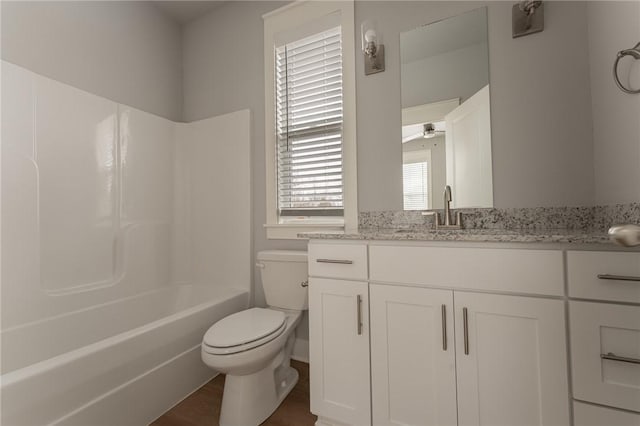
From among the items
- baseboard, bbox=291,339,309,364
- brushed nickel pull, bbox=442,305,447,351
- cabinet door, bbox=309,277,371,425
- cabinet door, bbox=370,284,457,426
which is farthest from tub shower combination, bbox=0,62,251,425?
brushed nickel pull, bbox=442,305,447,351

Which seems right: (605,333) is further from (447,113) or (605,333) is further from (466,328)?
(447,113)

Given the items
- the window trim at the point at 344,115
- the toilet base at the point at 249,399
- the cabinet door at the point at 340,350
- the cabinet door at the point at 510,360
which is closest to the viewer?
the cabinet door at the point at 510,360

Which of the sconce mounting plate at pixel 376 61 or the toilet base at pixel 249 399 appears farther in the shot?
the sconce mounting plate at pixel 376 61

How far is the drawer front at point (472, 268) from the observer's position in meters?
0.88

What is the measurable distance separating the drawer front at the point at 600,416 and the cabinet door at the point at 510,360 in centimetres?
3

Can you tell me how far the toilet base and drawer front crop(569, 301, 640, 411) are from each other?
1244 mm

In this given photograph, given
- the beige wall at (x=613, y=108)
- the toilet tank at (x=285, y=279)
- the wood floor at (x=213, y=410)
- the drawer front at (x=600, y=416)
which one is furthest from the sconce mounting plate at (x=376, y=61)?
the wood floor at (x=213, y=410)

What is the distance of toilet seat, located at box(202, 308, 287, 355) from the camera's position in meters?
1.24

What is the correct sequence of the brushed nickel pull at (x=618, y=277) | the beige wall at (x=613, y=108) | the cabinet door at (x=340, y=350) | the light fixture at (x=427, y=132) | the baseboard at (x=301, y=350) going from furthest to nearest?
the baseboard at (x=301, y=350) < the light fixture at (x=427, y=132) < the cabinet door at (x=340, y=350) < the beige wall at (x=613, y=108) < the brushed nickel pull at (x=618, y=277)

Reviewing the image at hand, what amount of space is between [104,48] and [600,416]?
3147 millimetres

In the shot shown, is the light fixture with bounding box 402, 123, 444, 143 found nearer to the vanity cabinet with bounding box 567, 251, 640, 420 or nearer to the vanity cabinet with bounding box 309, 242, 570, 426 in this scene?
the vanity cabinet with bounding box 309, 242, 570, 426

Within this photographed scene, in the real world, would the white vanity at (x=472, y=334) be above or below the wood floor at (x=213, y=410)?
above

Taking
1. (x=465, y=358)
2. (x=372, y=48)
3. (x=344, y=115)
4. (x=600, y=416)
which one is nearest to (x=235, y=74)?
(x=344, y=115)

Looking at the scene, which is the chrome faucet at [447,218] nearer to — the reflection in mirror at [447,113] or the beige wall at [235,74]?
the reflection in mirror at [447,113]
